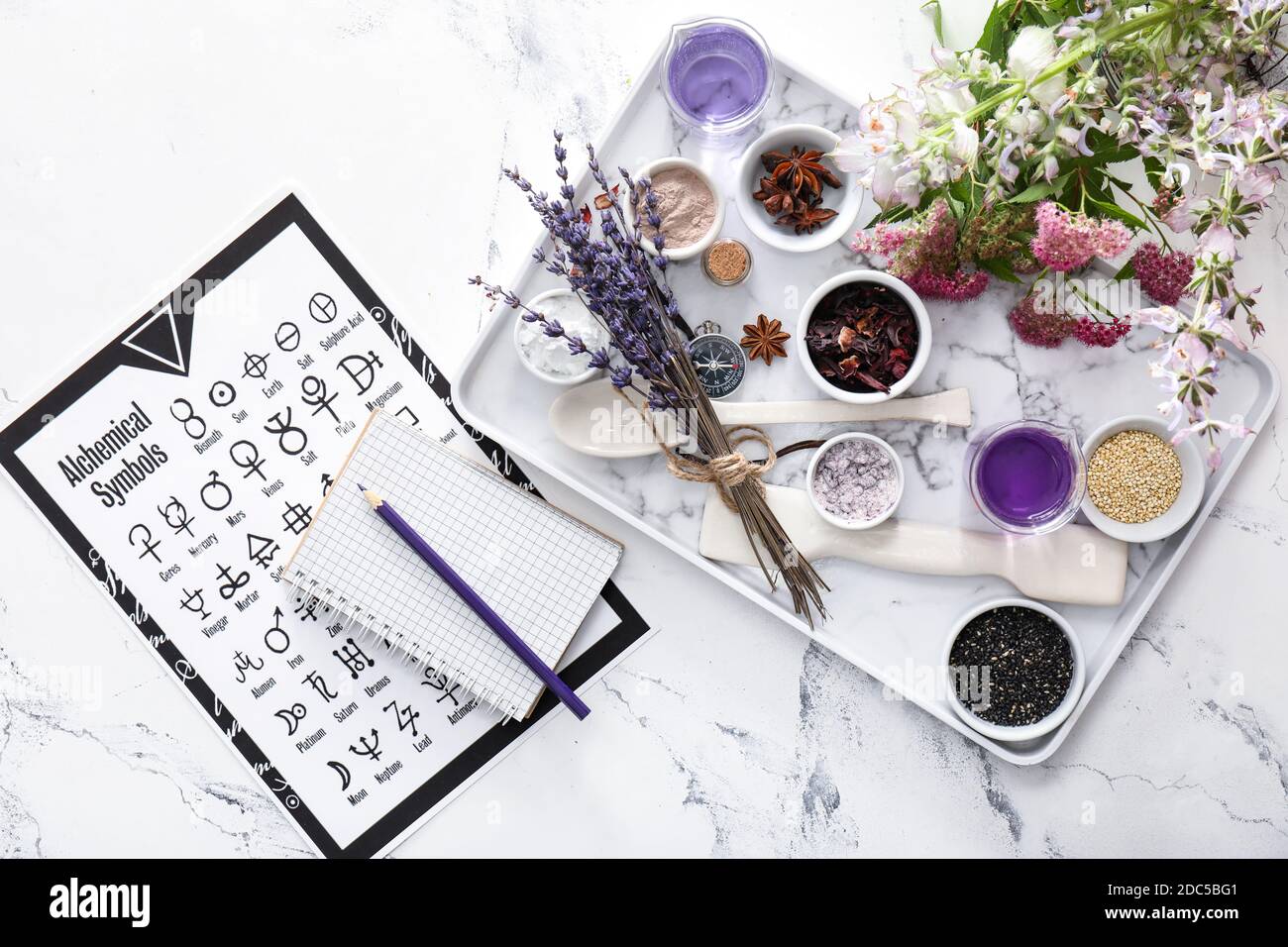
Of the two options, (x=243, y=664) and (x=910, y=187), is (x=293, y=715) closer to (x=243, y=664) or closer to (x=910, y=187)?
(x=243, y=664)

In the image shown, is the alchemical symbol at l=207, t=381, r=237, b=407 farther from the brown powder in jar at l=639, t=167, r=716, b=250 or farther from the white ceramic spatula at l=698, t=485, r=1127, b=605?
the white ceramic spatula at l=698, t=485, r=1127, b=605

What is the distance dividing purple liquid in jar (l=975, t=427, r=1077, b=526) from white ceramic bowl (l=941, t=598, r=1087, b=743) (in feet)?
0.42

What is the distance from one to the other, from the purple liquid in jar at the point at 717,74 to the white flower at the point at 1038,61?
0.41 meters

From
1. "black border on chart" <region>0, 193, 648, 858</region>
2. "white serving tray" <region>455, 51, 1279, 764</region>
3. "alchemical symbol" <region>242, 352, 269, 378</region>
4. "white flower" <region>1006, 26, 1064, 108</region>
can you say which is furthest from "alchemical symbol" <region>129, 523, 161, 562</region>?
"white flower" <region>1006, 26, 1064, 108</region>

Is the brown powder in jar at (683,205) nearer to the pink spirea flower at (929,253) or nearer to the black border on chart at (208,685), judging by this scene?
the pink spirea flower at (929,253)

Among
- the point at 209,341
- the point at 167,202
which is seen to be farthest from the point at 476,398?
the point at 167,202

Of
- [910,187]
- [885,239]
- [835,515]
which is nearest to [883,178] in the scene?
[910,187]

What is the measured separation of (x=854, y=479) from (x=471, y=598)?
23.7 inches

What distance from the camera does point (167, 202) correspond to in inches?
57.7

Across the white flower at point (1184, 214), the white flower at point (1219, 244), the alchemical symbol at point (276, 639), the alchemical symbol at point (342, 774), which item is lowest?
the alchemical symbol at point (342, 774)

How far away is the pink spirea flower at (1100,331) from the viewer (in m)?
1.27

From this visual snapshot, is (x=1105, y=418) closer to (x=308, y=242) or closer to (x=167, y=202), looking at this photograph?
(x=308, y=242)

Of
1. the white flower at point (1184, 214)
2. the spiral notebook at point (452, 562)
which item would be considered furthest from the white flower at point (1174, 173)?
the spiral notebook at point (452, 562)
